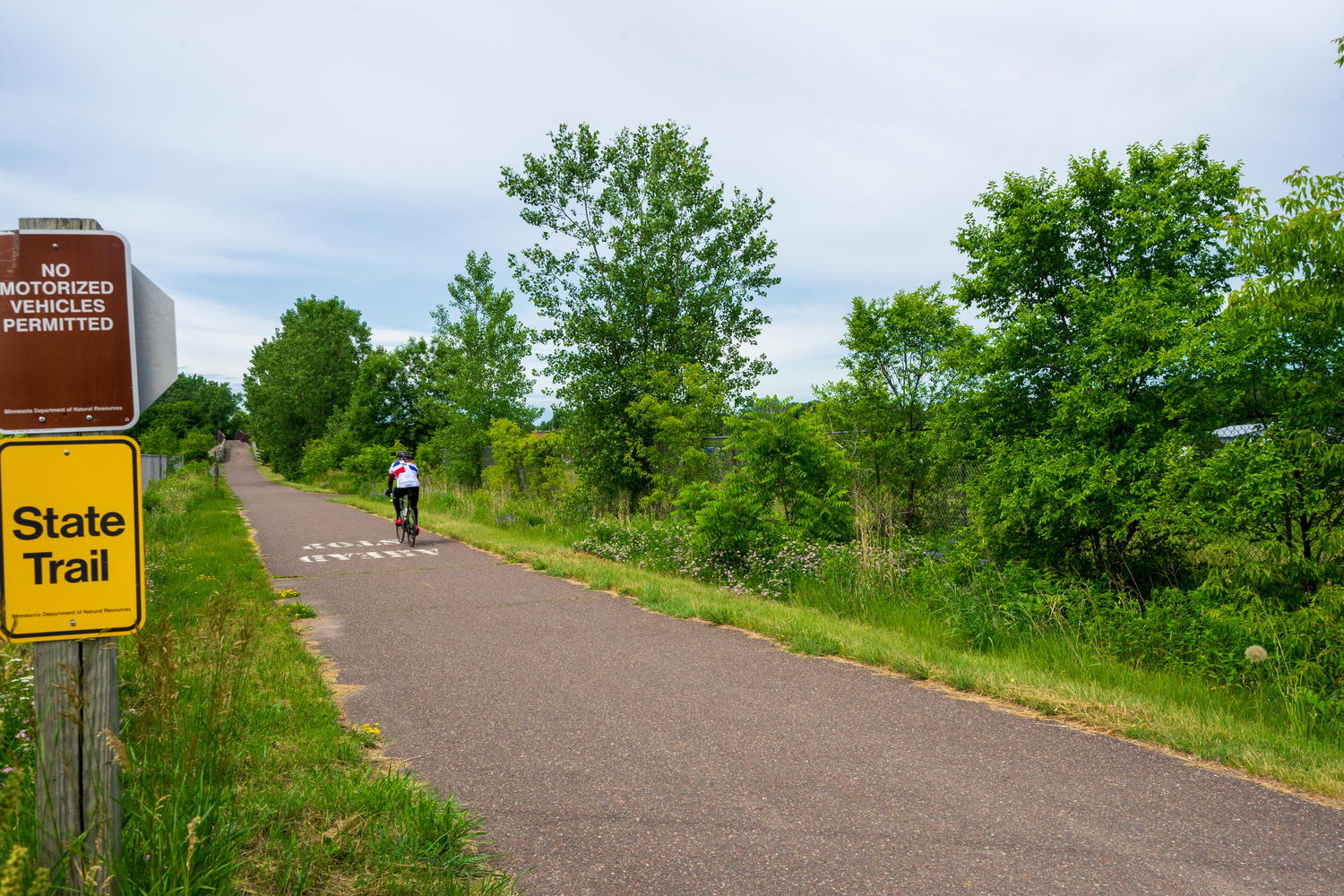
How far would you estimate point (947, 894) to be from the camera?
336cm

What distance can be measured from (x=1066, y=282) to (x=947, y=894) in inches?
310

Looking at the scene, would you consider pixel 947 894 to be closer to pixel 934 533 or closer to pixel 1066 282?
pixel 1066 282

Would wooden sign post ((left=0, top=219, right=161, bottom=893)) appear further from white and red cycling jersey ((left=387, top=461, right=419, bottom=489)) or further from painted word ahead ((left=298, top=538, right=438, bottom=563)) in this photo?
white and red cycling jersey ((left=387, top=461, right=419, bottom=489))

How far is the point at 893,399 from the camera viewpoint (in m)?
14.4

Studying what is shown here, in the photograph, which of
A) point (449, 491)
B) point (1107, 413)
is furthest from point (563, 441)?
point (1107, 413)

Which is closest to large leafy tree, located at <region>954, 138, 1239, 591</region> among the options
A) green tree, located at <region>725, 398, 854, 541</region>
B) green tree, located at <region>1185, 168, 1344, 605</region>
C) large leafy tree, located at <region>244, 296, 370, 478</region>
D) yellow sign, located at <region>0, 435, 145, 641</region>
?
green tree, located at <region>1185, 168, 1344, 605</region>

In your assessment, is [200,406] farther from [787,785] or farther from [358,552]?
[787,785]

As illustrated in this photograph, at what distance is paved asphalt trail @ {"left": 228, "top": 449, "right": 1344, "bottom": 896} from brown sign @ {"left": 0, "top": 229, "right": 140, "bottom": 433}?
250 cm

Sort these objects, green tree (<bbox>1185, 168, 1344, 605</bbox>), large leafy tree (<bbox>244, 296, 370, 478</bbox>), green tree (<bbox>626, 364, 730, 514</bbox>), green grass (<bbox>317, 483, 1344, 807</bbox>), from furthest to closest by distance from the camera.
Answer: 1. large leafy tree (<bbox>244, 296, 370, 478</bbox>)
2. green tree (<bbox>626, 364, 730, 514</bbox>)
3. green tree (<bbox>1185, 168, 1344, 605</bbox>)
4. green grass (<bbox>317, 483, 1344, 807</bbox>)

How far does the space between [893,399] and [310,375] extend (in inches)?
2380

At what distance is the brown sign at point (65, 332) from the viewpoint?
2.67m

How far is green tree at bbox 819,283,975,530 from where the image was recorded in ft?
44.7

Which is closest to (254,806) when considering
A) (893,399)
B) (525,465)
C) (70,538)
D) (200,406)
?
(70,538)

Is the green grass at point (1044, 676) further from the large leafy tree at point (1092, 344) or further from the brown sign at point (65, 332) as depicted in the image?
the brown sign at point (65, 332)
